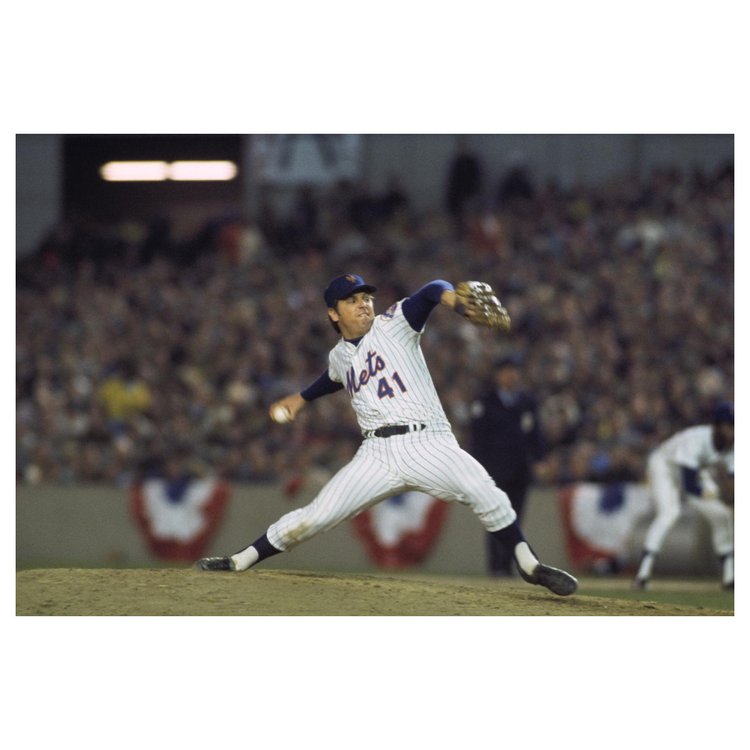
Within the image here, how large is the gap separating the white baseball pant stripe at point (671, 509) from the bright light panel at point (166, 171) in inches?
413

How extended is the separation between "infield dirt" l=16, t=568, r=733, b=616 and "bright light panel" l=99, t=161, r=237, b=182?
494 inches

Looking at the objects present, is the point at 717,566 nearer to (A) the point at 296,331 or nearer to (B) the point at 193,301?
(A) the point at 296,331

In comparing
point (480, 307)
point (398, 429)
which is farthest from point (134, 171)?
point (480, 307)

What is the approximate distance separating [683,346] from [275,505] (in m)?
4.33

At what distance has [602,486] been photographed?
1170cm

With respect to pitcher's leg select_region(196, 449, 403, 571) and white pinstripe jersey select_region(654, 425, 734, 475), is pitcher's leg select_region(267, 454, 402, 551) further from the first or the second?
white pinstripe jersey select_region(654, 425, 734, 475)

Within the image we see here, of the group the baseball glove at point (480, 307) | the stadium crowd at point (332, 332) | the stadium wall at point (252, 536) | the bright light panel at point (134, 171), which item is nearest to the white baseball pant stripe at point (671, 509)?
the stadium wall at point (252, 536)

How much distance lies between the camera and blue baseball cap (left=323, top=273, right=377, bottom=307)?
6531 mm

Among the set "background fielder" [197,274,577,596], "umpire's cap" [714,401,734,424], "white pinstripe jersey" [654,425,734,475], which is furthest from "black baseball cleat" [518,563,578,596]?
"white pinstripe jersey" [654,425,734,475]

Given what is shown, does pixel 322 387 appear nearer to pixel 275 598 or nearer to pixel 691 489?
pixel 275 598

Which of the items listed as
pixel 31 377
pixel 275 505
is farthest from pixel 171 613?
pixel 31 377

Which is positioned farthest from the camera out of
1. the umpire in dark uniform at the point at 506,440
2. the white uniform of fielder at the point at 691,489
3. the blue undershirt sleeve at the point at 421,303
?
the umpire in dark uniform at the point at 506,440

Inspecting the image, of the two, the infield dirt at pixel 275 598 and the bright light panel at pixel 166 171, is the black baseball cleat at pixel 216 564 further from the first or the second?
the bright light panel at pixel 166 171

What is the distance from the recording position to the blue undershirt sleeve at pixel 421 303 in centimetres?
618
